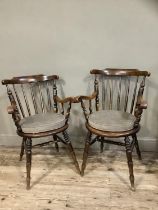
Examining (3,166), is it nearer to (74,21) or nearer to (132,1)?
(74,21)

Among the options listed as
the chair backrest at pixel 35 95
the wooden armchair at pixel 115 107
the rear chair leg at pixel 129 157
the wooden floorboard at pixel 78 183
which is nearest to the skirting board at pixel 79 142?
the wooden floorboard at pixel 78 183

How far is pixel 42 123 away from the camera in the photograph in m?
2.06

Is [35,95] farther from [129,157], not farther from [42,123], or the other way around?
[129,157]

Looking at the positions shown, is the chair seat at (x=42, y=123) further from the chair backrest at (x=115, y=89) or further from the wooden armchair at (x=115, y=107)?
the chair backrest at (x=115, y=89)

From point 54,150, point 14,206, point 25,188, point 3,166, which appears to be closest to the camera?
point 14,206

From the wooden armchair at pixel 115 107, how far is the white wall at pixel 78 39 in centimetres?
12

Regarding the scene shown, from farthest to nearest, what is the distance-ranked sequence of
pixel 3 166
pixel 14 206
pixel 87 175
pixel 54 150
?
pixel 54 150 < pixel 3 166 < pixel 87 175 < pixel 14 206

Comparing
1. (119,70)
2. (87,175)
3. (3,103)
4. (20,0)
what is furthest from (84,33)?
(87,175)

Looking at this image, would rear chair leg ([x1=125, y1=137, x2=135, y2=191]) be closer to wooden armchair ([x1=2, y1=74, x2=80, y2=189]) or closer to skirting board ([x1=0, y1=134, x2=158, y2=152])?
wooden armchair ([x1=2, y1=74, x2=80, y2=189])

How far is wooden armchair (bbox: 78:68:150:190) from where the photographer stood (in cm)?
196

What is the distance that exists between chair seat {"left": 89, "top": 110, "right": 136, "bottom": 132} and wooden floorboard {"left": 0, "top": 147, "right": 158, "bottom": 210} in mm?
485

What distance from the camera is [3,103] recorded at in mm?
2633

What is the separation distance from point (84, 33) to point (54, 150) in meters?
1.23

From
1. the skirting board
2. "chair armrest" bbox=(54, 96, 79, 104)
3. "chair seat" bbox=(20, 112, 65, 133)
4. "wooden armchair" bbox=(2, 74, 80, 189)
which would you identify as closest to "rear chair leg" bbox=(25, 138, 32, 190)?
"wooden armchair" bbox=(2, 74, 80, 189)
